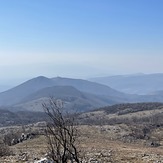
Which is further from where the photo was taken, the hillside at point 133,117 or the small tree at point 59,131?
the hillside at point 133,117

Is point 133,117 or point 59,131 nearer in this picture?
point 59,131

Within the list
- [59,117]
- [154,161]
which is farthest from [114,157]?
[59,117]

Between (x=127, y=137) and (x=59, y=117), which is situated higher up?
(x=59, y=117)

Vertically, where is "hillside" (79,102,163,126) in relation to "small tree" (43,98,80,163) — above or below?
below

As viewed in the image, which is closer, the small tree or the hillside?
the small tree

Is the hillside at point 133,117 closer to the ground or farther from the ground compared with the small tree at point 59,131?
closer to the ground

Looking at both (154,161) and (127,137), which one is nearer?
(154,161)

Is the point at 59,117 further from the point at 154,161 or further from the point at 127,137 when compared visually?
the point at 127,137

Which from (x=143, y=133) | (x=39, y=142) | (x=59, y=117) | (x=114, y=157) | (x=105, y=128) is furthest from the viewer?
(x=105, y=128)

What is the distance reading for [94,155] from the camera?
96.1 ft

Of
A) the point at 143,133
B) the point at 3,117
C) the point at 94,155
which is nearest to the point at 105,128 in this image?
the point at 143,133

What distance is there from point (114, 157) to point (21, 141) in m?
20.2

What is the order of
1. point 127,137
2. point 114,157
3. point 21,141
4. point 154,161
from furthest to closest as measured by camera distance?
point 127,137 < point 21,141 < point 114,157 < point 154,161

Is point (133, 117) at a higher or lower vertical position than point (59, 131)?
lower
